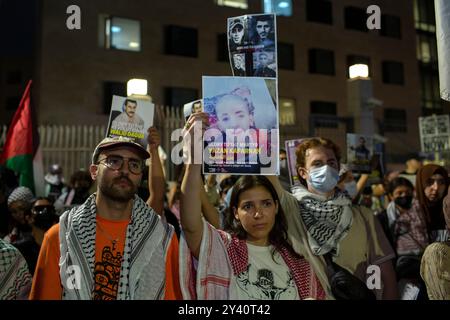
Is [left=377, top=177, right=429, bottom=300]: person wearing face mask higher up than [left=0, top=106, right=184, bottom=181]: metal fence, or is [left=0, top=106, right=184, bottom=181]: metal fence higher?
[left=0, top=106, right=184, bottom=181]: metal fence

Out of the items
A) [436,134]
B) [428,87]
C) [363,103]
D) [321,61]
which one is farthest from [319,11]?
[363,103]

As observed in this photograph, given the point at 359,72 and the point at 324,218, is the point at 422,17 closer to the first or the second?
the point at 359,72

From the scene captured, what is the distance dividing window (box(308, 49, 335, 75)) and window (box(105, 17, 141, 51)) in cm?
710

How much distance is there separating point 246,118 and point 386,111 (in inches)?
768

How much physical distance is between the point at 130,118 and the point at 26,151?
8.03 feet

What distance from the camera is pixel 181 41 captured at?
653 inches

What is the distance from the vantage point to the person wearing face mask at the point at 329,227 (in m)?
2.76

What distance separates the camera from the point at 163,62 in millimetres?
16344

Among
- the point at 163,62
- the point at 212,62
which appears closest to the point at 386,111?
the point at 212,62

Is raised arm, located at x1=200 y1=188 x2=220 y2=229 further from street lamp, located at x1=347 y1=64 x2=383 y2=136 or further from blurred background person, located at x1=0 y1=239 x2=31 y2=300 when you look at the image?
street lamp, located at x1=347 y1=64 x2=383 y2=136

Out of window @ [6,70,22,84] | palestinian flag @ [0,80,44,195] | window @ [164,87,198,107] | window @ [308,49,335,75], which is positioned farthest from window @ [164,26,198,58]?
window @ [6,70,22,84]

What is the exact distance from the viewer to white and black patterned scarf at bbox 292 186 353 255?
9.08 feet

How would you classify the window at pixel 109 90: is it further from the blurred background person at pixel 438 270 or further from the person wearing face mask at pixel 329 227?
the blurred background person at pixel 438 270
